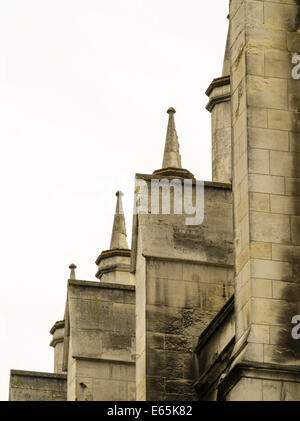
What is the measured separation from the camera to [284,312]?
62.6 feet

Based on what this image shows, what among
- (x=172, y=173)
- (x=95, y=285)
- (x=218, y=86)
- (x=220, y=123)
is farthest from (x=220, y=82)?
(x=172, y=173)

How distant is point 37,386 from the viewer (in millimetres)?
34531

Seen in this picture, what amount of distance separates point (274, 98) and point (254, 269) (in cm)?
245

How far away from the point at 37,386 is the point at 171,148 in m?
8.36

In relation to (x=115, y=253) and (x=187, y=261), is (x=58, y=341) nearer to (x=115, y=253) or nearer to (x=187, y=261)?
(x=115, y=253)

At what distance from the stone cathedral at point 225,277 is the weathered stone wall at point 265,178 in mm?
13

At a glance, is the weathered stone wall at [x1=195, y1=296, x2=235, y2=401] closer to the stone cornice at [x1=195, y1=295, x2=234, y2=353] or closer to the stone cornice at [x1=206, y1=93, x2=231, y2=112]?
the stone cornice at [x1=195, y1=295, x2=234, y2=353]

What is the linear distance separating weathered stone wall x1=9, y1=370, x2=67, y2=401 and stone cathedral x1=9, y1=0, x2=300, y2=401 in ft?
0.12

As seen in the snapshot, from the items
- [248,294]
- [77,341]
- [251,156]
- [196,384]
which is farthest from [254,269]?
[77,341]

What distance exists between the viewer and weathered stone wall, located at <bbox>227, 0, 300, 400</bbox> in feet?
62.4
